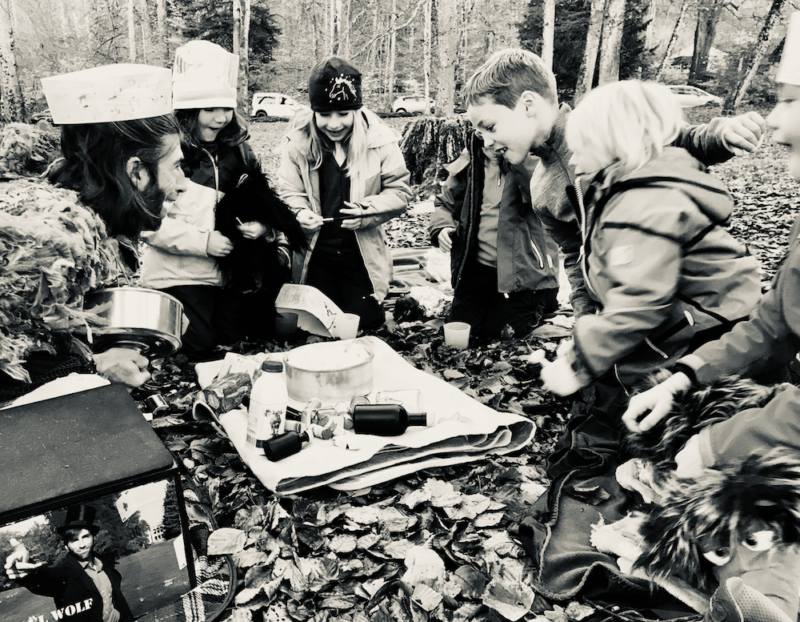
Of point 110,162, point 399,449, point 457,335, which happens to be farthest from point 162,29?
point 399,449

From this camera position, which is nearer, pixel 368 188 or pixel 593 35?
pixel 368 188

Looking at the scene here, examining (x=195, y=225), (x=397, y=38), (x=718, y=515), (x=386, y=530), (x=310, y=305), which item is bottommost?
(x=386, y=530)

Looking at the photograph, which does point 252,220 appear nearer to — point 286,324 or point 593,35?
point 286,324

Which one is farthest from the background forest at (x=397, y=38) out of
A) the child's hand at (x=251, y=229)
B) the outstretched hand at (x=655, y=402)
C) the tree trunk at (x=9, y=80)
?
the outstretched hand at (x=655, y=402)

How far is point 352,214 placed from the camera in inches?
171

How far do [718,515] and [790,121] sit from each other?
3.77ft

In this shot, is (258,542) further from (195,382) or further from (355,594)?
(195,382)

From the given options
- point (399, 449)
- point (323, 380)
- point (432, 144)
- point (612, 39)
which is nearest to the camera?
point (399, 449)

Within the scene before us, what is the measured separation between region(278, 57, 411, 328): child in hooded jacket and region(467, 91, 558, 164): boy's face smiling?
1294 millimetres

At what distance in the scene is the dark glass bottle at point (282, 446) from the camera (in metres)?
2.53

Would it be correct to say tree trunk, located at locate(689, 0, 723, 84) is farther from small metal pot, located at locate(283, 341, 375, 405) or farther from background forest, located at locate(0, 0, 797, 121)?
small metal pot, located at locate(283, 341, 375, 405)

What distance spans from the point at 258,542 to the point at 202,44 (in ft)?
11.0

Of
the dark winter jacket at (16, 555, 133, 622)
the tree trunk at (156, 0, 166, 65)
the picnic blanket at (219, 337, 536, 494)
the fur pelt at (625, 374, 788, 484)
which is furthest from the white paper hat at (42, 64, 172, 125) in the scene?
the tree trunk at (156, 0, 166, 65)

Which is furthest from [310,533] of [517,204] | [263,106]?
[263,106]
